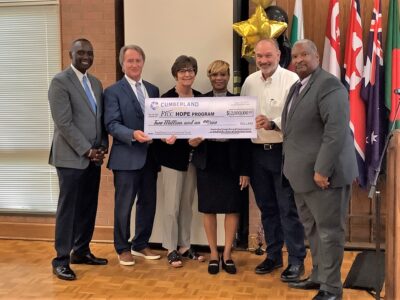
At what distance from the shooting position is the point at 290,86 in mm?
3158

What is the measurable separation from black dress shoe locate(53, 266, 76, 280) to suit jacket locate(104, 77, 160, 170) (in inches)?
29.6

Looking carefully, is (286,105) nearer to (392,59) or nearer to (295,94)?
(295,94)

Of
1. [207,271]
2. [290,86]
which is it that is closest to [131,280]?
[207,271]

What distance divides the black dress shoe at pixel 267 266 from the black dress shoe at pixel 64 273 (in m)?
1.25

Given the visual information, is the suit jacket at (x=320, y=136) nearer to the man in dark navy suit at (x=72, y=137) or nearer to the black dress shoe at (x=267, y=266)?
the black dress shoe at (x=267, y=266)

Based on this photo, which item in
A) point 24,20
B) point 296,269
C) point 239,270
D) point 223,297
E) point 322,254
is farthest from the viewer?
point 24,20

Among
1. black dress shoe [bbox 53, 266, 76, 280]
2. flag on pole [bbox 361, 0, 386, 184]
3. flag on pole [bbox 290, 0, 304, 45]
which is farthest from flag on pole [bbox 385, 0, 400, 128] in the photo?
black dress shoe [bbox 53, 266, 76, 280]

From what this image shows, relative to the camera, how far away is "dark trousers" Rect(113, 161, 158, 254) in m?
3.50

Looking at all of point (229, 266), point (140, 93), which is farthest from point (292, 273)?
point (140, 93)

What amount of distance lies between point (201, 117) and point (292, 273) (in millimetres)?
1185

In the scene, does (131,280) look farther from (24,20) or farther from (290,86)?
(24,20)

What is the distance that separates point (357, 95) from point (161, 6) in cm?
165

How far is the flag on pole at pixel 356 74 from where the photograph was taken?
368 cm

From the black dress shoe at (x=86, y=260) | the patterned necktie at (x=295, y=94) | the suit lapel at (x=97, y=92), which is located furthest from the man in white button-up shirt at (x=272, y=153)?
the black dress shoe at (x=86, y=260)
